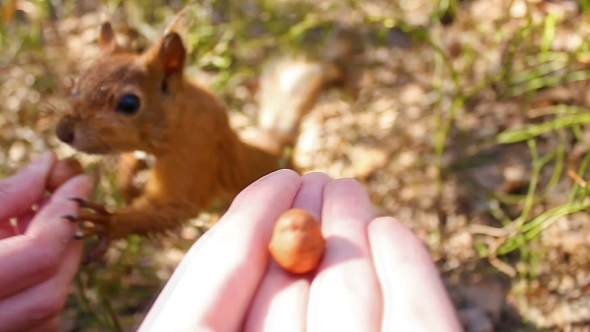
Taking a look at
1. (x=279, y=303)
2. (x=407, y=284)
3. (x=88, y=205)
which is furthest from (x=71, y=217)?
(x=407, y=284)

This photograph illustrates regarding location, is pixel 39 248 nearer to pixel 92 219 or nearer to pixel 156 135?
pixel 92 219

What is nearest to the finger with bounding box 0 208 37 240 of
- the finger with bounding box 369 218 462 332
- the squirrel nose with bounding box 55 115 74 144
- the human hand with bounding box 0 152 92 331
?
the human hand with bounding box 0 152 92 331

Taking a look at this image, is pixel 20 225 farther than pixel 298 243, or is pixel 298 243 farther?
pixel 20 225

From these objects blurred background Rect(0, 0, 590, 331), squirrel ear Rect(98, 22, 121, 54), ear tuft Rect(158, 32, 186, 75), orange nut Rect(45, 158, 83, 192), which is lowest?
blurred background Rect(0, 0, 590, 331)

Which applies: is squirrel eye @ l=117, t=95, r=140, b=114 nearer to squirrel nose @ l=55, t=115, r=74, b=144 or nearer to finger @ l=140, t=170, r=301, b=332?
squirrel nose @ l=55, t=115, r=74, b=144

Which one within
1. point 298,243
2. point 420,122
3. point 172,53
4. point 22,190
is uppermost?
point 172,53

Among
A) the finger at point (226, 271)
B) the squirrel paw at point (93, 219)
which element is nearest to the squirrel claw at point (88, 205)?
the squirrel paw at point (93, 219)

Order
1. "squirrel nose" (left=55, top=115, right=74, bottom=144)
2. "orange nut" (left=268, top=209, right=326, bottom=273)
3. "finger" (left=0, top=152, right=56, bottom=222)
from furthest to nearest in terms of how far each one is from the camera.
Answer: "squirrel nose" (left=55, top=115, right=74, bottom=144) → "finger" (left=0, top=152, right=56, bottom=222) → "orange nut" (left=268, top=209, right=326, bottom=273)
